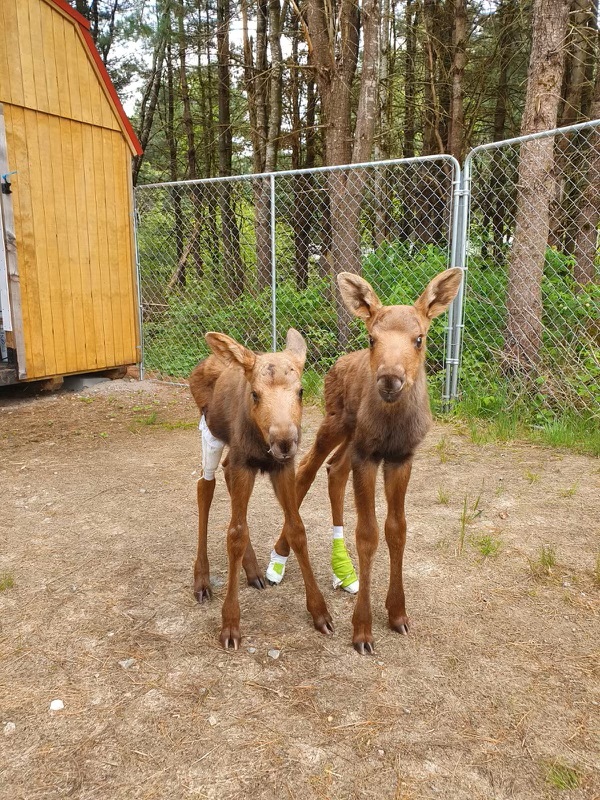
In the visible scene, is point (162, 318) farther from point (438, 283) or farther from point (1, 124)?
point (438, 283)

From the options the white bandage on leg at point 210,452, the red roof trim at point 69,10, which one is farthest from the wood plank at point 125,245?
the white bandage on leg at point 210,452

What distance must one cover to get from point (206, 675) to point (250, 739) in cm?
48

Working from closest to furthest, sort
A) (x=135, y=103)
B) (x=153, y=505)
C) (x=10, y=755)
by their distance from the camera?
(x=10, y=755)
(x=153, y=505)
(x=135, y=103)

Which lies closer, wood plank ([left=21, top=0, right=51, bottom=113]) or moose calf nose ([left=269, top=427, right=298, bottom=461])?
moose calf nose ([left=269, top=427, right=298, bottom=461])

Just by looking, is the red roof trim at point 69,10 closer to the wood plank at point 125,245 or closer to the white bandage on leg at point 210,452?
the wood plank at point 125,245

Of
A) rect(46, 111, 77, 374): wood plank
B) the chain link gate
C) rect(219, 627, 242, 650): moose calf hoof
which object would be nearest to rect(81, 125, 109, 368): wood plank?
rect(46, 111, 77, 374): wood plank

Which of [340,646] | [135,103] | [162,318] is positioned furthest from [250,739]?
[135,103]

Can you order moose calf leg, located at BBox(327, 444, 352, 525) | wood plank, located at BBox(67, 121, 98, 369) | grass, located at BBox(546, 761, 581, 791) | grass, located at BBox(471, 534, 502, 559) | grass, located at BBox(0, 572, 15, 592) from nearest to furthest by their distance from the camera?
Result: grass, located at BBox(546, 761, 581, 791), grass, located at BBox(0, 572, 15, 592), moose calf leg, located at BBox(327, 444, 352, 525), grass, located at BBox(471, 534, 502, 559), wood plank, located at BBox(67, 121, 98, 369)

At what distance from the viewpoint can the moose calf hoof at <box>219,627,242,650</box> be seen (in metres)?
2.94

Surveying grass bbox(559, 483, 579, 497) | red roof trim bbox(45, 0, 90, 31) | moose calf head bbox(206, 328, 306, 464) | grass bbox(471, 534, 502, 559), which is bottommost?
grass bbox(471, 534, 502, 559)

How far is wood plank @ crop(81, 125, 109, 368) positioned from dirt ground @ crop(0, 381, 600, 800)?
4233 millimetres

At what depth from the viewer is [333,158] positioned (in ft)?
29.0

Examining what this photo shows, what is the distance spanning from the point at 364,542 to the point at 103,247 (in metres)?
7.38

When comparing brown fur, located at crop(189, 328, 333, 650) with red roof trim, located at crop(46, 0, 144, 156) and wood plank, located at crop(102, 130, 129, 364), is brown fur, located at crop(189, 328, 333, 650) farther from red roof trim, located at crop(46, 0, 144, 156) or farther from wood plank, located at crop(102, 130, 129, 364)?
red roof trim, located at crop(46, 0, 144, 156)
